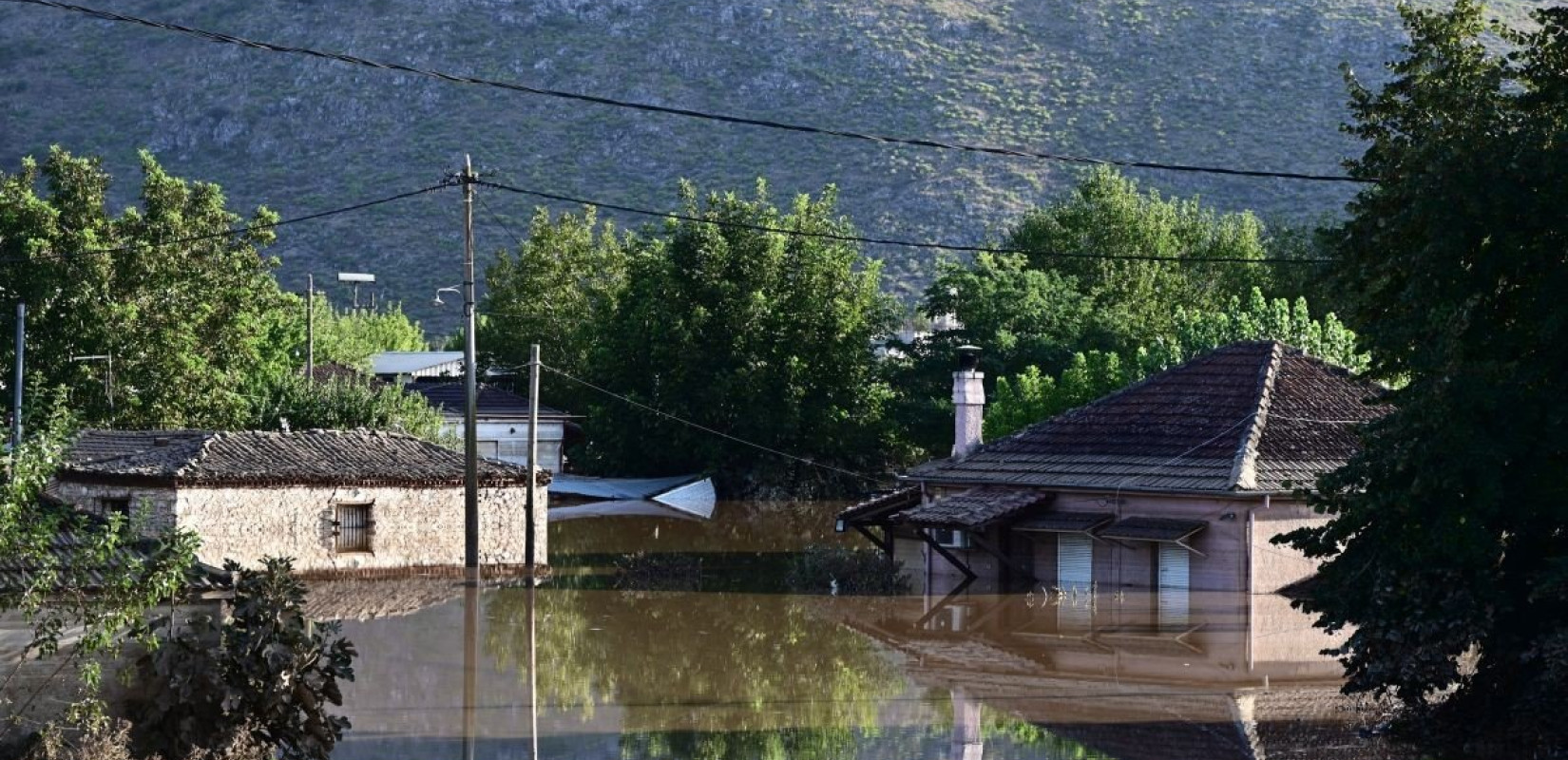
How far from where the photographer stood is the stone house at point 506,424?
2721 inches

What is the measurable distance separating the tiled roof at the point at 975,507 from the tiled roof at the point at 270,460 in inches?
400

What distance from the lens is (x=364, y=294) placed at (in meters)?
114

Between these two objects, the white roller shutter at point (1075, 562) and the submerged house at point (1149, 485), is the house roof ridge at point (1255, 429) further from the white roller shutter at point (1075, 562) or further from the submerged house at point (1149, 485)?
the white roller shutter at point (1075, 562)

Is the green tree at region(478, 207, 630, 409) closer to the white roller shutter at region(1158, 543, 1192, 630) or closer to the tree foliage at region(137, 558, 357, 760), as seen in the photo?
the white roller shutter at region(1158, 543, 1192, 630)

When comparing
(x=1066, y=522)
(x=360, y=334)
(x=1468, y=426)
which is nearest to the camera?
(x=1468, y=426)

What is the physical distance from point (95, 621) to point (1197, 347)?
39.6m

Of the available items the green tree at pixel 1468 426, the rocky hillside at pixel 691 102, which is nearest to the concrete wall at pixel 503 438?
the rocky hillside at pixel 691 102

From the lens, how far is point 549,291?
85.8m

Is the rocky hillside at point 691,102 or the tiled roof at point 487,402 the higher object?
the rocky hillside at point 691,102

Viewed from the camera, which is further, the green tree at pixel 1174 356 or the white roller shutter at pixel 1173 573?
the green tree at pixel 1174 356

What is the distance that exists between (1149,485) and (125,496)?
63.0 ft

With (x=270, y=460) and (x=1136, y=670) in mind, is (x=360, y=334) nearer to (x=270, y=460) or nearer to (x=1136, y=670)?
(x=270, y=460)

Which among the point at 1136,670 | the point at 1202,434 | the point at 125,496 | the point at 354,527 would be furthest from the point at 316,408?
the point at 1136,670

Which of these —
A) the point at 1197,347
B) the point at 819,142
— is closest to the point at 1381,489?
the point at 1197,347
